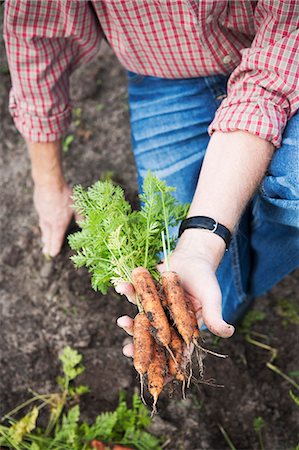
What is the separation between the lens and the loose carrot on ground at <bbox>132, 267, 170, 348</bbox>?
5.99ft

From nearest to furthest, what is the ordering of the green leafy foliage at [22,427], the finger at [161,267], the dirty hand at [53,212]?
the finger at [161,267] < the green leafy foliage at [22,427] < the dirty hand at [53,212]

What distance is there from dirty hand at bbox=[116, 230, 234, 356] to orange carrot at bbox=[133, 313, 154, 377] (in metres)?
0.06

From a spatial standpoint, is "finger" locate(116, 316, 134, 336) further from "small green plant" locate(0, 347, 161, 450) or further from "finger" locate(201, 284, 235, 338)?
"small green plant" locate(0, 347, 161, 450)

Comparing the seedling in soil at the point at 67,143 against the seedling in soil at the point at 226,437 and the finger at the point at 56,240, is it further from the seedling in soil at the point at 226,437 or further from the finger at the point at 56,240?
the seedling in soil at the point at 226,437

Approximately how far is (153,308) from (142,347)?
124mm

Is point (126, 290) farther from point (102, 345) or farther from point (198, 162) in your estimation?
point (102, 345)

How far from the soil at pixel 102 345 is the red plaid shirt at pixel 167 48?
71 cm

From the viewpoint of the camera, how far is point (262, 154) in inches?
82.9

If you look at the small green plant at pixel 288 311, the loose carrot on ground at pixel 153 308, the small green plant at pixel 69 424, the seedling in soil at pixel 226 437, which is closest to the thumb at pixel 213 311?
the loose carrot on ground at pixel 153 308


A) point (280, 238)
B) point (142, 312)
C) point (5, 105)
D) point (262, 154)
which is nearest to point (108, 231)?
point (142, 312)

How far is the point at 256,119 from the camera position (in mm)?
2025

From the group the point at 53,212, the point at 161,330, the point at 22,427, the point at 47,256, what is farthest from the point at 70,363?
the point at 161,330

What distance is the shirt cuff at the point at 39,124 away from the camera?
2.60 m

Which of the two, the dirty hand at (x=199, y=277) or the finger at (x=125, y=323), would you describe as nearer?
the dirty hand at (x=199, y=277)
